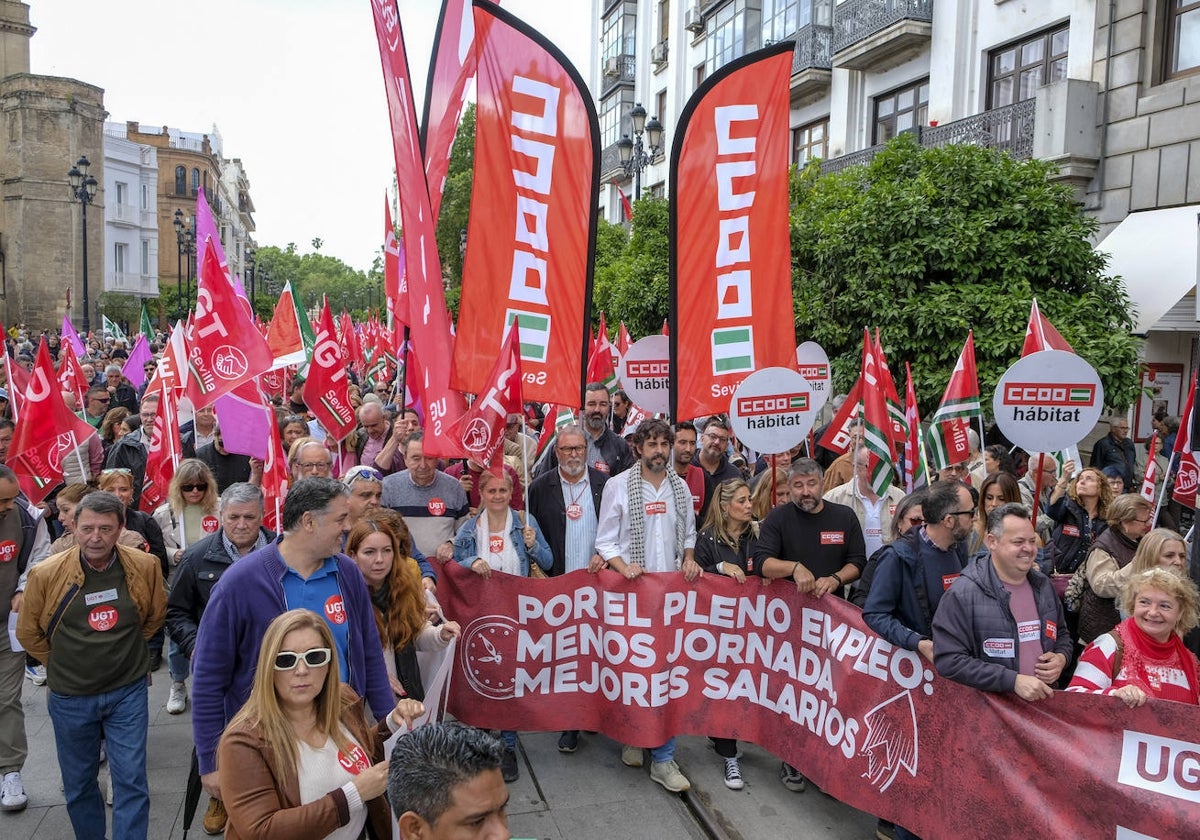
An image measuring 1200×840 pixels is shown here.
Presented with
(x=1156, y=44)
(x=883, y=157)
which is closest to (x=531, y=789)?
(x=883, y=157)

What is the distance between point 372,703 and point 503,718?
1.98m

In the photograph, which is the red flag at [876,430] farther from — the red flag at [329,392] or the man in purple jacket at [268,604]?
the red flag at [329,392]

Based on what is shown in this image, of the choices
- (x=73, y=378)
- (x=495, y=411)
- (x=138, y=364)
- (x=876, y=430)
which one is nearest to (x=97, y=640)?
(x=495, y=411)

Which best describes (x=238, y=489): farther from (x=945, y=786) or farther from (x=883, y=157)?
(x=883, y=157)

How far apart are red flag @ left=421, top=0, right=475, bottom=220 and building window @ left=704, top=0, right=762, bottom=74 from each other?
20.2 meters

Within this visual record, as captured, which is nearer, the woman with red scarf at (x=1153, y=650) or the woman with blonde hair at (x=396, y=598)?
the woman with red scarf at (x=1153, y=650)

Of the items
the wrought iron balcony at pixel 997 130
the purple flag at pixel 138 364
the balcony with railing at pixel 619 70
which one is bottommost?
the purple flag at pixel 138 364

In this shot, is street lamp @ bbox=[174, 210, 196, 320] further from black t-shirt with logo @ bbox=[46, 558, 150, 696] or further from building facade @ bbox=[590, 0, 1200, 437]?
black t-shirt with logo @ bbox=[46, 558, 150, 696]

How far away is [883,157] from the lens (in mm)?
13719

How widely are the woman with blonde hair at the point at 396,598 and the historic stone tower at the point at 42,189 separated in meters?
56.1

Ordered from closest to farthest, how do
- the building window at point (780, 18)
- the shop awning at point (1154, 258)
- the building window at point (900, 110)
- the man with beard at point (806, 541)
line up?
the man with beard at point (806, 541) < the shop awning at point (1154, 258) < the building window at point (900, 110) < the building window at point (780, 18)

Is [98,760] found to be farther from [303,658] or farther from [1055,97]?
[1055,97]

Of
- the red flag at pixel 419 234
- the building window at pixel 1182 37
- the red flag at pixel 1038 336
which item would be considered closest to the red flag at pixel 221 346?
the red flag at pixel 419 234

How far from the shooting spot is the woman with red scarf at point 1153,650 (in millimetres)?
4074
